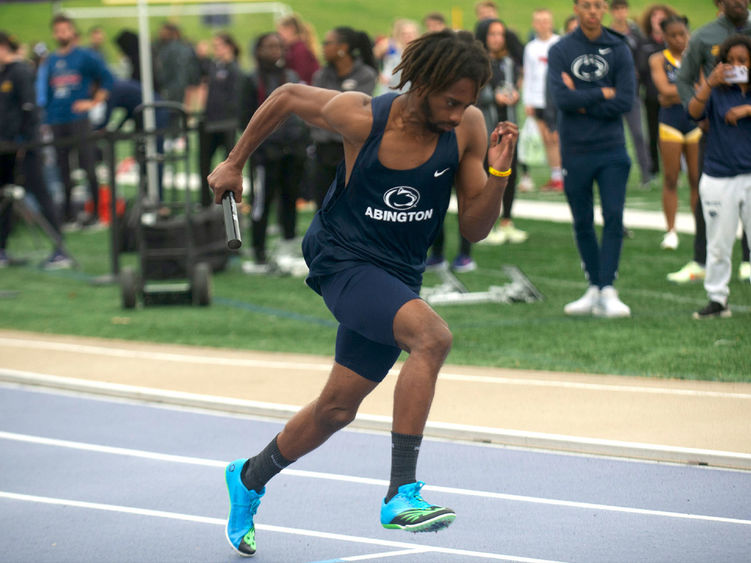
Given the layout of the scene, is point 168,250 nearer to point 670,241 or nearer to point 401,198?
point 670,241

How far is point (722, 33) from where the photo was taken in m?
8.62

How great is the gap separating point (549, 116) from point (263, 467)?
36.7ft

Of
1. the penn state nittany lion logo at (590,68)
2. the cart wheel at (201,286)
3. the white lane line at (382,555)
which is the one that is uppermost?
the penn state nittany lion logo at (590,68)

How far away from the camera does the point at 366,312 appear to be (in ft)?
13.9

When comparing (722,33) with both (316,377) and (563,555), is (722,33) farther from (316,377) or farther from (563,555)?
(563,555)

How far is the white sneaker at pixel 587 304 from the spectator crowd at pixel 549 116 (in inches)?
0.5

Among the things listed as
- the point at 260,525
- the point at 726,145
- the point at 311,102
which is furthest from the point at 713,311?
the point at 311,102

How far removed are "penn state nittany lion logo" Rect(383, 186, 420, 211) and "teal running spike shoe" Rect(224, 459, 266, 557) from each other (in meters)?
1.29

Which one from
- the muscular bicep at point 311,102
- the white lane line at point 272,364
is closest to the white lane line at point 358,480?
the white lane line at point 272,364

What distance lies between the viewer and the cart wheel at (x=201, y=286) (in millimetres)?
10539

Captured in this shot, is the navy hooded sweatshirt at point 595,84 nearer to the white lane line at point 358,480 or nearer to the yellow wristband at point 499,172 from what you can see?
the white lane line at point 358,480

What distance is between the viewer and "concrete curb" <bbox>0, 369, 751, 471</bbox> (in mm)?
5953

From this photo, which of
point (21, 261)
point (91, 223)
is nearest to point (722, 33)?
point (21, 261)

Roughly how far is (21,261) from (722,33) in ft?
27.4
